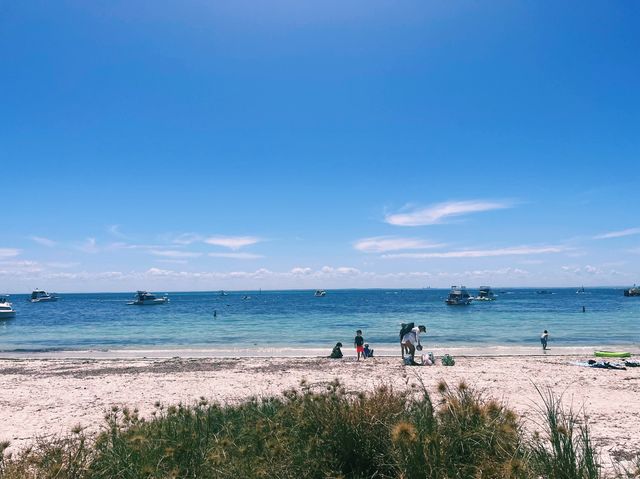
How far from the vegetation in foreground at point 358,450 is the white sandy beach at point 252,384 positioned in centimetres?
376

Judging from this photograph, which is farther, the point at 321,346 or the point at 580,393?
the point at 321,346

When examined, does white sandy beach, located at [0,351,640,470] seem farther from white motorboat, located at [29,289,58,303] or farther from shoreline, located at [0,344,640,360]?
white motorboat, located at [29,289,58,303]

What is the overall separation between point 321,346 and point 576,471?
25842 millimetres

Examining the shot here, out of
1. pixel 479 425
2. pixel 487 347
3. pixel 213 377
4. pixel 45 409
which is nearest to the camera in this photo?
pixel 479 425

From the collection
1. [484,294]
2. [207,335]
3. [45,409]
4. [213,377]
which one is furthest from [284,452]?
[484,294]

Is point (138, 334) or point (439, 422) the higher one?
point (439, 422)

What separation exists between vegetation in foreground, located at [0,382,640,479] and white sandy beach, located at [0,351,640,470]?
376cm

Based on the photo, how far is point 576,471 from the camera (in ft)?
11.7

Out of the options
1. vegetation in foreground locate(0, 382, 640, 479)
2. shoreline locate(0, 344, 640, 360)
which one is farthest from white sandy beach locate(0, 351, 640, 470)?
shoreline locate(0, 344, 640, 360)

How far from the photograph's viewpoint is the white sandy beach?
9.29 m

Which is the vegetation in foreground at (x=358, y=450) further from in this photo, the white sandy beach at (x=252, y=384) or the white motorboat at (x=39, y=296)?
the white motorboat at (x=39, y=296)

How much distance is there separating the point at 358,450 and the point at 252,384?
33.6 feet

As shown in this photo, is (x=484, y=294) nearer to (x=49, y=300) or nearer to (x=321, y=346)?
(x=321, y=346)

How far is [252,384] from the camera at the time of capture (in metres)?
13.9
